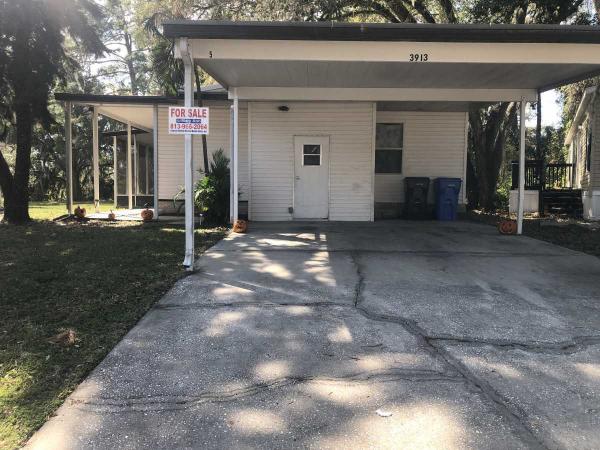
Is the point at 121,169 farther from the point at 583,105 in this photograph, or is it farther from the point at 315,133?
the point at 583,105

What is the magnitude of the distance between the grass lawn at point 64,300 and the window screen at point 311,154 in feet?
11.6

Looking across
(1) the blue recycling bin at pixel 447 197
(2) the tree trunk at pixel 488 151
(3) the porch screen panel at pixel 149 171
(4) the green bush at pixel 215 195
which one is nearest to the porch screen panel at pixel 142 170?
(3) the porch screen panel at pixel 149 171

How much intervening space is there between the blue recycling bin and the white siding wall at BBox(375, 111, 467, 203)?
0.82 m

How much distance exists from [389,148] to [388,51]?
7.07m

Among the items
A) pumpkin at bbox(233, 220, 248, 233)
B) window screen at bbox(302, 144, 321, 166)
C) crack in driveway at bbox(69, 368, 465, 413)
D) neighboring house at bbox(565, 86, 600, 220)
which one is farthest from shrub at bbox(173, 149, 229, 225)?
neighboring house at bbox(565, 86, 600, 220)

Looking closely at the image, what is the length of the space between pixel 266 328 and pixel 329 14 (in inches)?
440

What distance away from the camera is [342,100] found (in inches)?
435

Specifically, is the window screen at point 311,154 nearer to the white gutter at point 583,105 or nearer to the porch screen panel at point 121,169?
the white gutter at point 583,105

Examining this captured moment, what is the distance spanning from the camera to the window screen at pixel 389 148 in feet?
46.2

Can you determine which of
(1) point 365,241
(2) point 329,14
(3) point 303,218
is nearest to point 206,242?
(1) point 365,241

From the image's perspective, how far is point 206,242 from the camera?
9125 mm

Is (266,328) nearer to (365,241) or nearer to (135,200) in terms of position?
(365,241)

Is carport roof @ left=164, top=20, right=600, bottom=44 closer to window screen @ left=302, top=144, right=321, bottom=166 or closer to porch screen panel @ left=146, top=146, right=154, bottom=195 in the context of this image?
window screen @ left=302, top=144, right=321, bottom=166

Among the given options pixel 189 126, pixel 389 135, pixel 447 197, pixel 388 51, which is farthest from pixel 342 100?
pixel 189 126
